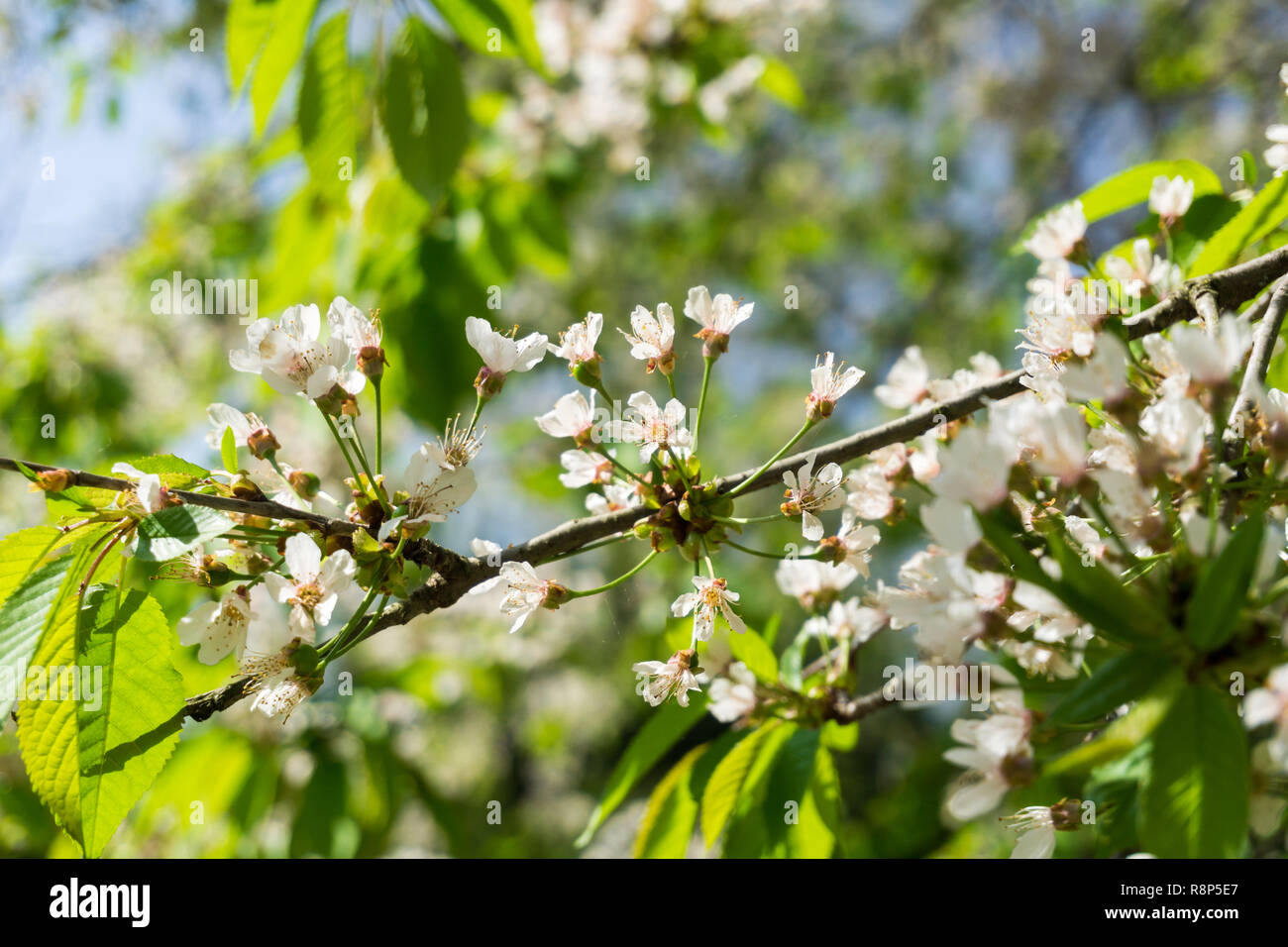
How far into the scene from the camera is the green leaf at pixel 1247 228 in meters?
1.00

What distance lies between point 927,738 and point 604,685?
90.7 inches

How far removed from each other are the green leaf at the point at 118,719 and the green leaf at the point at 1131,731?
27.7 inches

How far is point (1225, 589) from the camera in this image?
1.75 ft

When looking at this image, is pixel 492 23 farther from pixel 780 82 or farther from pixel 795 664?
pixel 780 82

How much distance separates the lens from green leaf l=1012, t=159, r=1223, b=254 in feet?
3.94

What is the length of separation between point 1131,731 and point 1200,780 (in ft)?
0.14

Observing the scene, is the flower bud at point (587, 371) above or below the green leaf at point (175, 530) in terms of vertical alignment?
above

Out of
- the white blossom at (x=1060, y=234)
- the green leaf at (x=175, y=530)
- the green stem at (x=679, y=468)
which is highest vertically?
the white blossom at (x=1060, y=234)

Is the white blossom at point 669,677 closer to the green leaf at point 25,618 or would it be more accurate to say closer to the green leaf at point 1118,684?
the green leaf at point 1118,684

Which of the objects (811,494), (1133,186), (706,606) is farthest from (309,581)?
(1133,186)

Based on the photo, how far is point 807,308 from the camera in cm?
573

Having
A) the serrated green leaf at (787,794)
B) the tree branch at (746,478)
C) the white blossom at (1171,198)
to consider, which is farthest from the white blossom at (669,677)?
the white blossom at (1171,198)

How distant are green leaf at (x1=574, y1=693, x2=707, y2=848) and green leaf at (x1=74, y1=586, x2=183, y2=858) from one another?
0.57m
